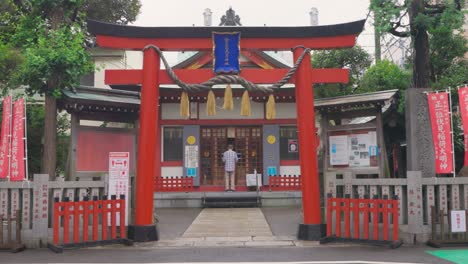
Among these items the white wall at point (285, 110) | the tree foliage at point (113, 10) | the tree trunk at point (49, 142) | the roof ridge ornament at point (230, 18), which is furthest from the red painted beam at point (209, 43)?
the tree foliage at point (113, 10)

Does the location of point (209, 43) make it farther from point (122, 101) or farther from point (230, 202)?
point (230, 202)

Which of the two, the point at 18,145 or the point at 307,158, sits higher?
the point at 18,145

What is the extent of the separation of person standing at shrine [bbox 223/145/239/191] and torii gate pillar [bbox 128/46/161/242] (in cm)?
802

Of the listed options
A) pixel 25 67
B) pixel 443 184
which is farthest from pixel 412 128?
pixel 25 67

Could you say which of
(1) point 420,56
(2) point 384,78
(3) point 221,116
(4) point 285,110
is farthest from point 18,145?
(2) point 384,78

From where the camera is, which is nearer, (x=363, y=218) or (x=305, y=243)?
(x=363, y=218)

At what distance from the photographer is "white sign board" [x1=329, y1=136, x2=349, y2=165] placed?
14750 millimetres

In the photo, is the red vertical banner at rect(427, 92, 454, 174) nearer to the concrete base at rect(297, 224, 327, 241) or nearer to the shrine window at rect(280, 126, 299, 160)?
the concrete base at rect(297, 224, 327, 241)

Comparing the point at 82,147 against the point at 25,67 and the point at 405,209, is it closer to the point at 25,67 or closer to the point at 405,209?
the point at 25,67

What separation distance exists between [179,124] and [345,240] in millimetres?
11426

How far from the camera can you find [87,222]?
358 inches

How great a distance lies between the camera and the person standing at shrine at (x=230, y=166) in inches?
717

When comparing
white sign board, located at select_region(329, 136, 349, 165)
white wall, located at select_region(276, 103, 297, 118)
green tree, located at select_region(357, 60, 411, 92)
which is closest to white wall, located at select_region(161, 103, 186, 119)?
white wall, located at select_region(276, 103, 297, 118)

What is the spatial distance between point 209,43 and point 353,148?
6394 millimetres
